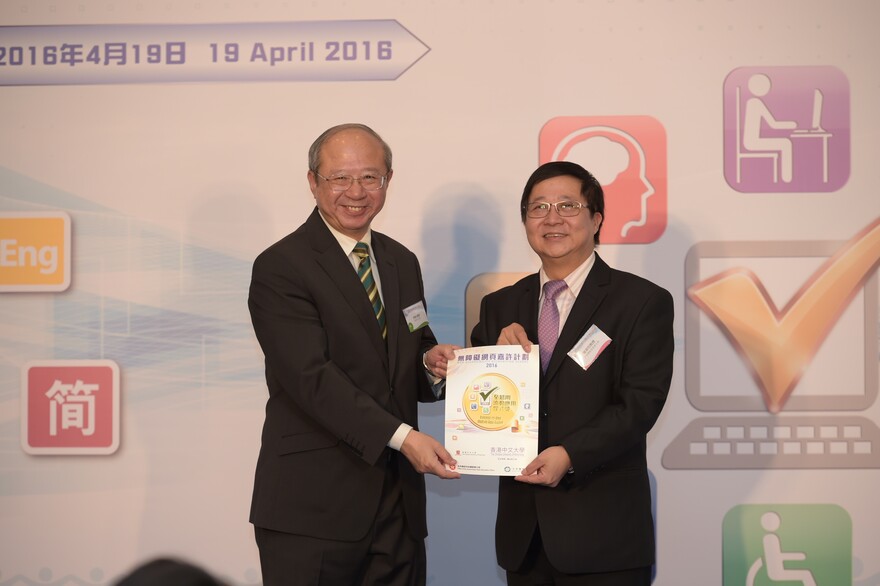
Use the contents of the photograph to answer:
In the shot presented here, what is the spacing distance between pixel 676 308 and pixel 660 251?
0.26 meters

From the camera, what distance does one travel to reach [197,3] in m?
3.82

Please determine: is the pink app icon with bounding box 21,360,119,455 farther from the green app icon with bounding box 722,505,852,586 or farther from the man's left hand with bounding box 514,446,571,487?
the green app icon with bounding box 722,505,852,586

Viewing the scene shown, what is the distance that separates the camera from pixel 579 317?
8.07 ft

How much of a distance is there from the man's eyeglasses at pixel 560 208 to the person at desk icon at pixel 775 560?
1983mm

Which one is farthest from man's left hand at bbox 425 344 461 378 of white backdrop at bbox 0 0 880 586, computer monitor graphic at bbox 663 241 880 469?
computer monitor graphic at bbox 663 241 880 469

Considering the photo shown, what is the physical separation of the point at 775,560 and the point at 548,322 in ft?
6.48

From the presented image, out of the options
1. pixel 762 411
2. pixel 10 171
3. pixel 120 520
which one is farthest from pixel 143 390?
pixel 762 411

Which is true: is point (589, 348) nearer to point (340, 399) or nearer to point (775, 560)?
point (340, 399)

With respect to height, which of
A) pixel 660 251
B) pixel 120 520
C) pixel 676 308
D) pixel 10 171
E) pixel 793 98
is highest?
pixel 793 98

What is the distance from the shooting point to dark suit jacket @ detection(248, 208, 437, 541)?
2.44m

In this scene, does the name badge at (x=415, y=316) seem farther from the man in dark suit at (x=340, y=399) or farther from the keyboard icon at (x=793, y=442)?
the keyboard icon at (x=793, y=442)

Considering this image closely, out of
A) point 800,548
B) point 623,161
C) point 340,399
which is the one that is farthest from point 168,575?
point 800,548

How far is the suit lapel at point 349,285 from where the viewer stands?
2.54 metres

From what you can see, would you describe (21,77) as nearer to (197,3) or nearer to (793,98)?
(197,3)
